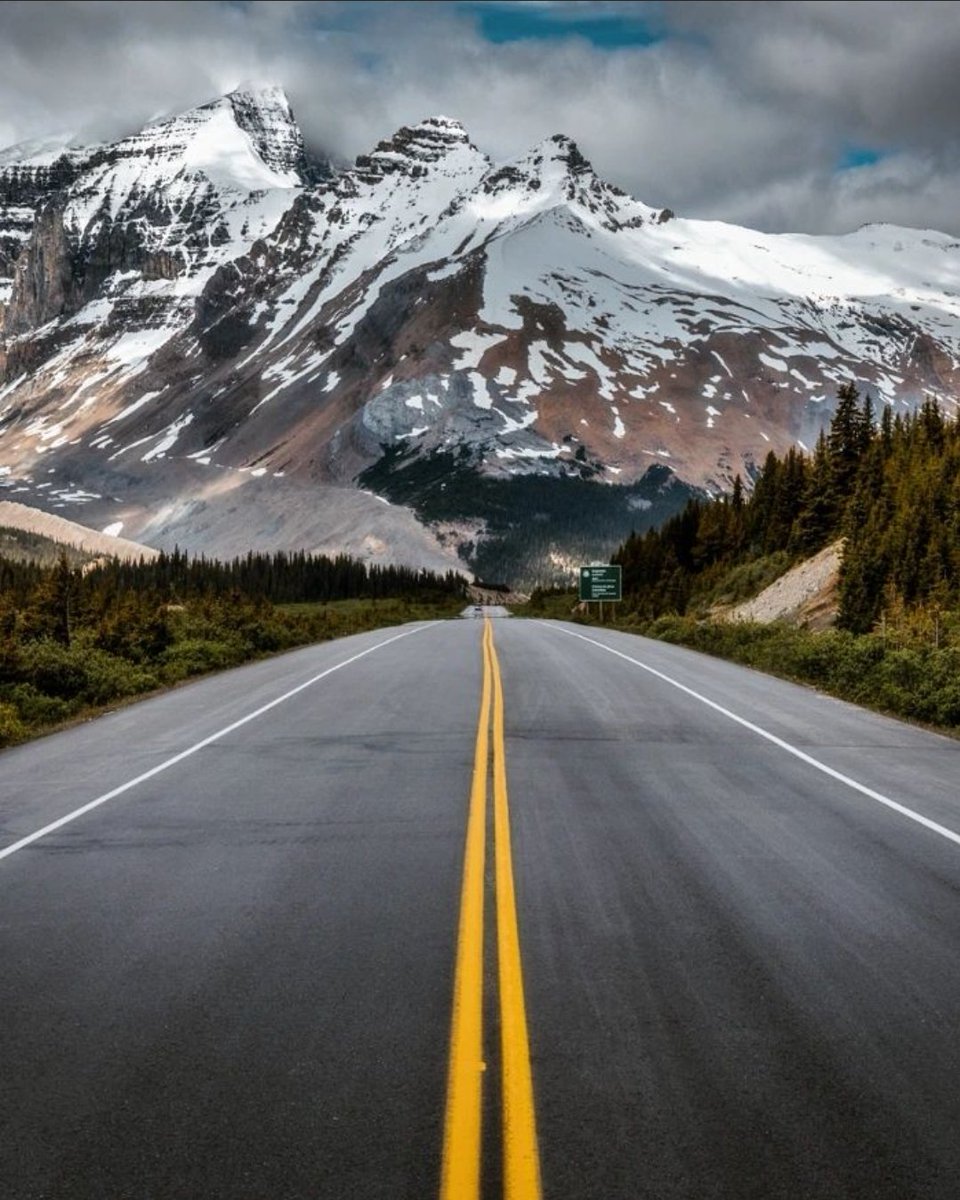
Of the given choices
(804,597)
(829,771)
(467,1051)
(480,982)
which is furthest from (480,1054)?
(804,597)

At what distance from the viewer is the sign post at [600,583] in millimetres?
75312

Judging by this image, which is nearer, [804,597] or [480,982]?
[480,982]

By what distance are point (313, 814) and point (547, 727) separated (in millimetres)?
6336

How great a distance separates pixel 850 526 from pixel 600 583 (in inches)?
989

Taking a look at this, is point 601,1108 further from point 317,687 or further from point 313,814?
point 317,687

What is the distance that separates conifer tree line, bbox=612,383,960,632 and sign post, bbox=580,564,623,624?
2556mm

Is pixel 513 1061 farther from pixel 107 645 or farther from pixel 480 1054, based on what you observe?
pixel 107 645

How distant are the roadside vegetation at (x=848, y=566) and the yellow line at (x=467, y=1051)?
12076 mm

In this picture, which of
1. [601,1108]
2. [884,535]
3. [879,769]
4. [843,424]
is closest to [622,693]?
[879,769]

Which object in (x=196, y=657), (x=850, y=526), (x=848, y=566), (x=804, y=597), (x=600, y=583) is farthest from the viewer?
(x=600, y=583)

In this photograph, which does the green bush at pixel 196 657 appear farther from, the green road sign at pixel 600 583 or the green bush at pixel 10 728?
the green road sign at pixel 600 583

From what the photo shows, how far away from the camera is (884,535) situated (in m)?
45.7

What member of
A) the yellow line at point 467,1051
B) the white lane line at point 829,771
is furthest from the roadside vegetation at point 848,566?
the yellow line at point 467,1051

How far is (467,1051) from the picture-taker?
4.82 m
